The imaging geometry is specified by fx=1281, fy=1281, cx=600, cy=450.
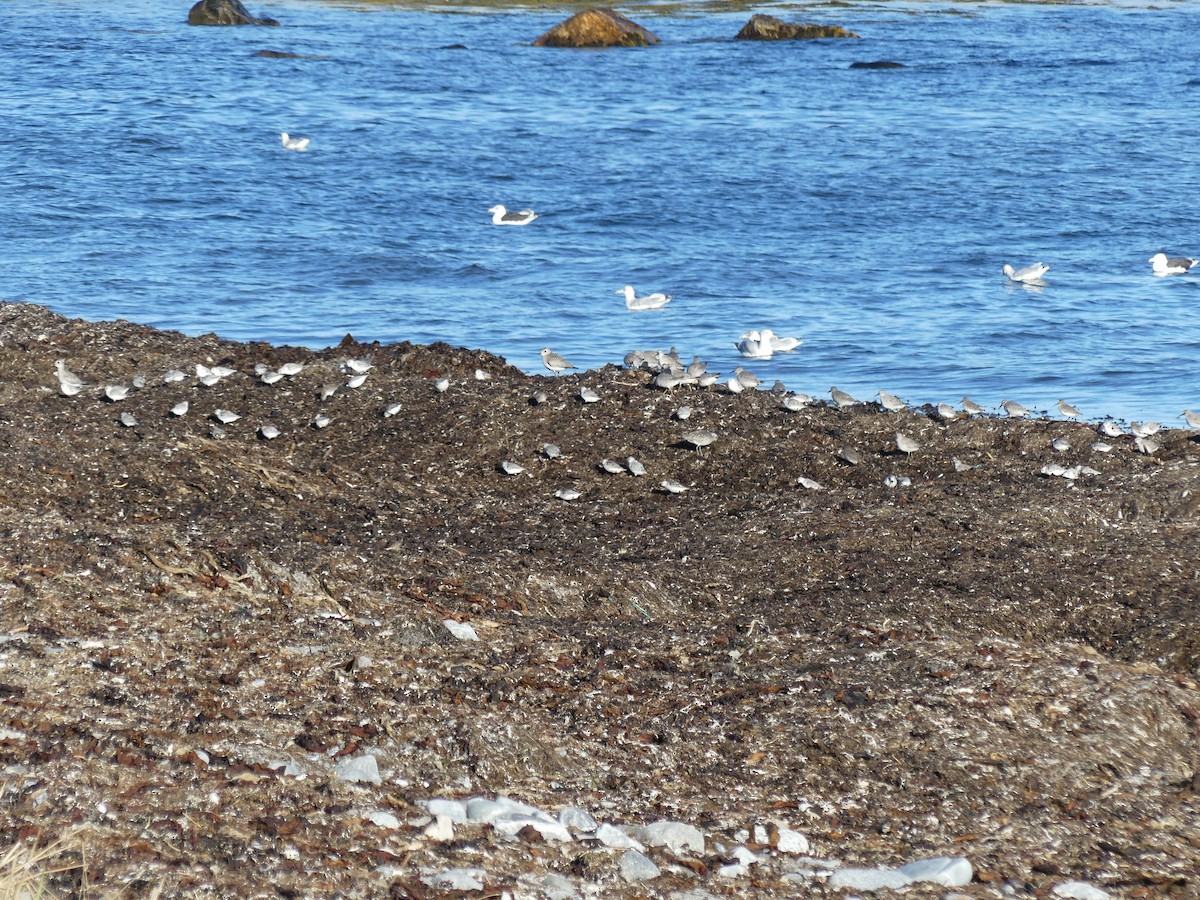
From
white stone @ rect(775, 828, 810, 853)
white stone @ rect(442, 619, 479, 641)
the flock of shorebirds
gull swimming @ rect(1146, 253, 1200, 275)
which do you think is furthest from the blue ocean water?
white stone @ rect(775, 828, 810, 853)

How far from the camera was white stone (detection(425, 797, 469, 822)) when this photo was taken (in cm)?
370

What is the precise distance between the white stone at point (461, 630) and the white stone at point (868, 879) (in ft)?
5.88

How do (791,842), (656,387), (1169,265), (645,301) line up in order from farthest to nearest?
(1169,265), (645,301), (656,387), (791,842)

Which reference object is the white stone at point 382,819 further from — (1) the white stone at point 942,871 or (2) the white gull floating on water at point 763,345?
(2) the white gull floating on water at point 763,345

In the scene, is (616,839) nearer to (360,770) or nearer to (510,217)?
(360,770)

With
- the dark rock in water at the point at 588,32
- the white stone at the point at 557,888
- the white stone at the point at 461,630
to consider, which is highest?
the dark rock in water at the point at 588,32

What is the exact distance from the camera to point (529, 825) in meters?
3.68

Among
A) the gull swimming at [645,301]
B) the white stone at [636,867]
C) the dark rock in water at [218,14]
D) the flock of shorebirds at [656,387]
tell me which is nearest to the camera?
the white stone at [636,867]

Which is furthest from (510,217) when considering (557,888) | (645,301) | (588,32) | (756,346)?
(588,32)

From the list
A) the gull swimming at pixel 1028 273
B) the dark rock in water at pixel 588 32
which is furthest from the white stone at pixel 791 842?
the dark rock in water at pixel 588 32

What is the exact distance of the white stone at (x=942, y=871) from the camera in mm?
3600

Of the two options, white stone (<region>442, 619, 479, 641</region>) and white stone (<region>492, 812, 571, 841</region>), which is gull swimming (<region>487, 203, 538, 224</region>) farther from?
white stone (<region>492, 812, 571, 841</region>)

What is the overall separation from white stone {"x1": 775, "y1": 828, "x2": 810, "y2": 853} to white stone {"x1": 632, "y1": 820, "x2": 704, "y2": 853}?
0.24 m

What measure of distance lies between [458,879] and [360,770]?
0.63 meters
